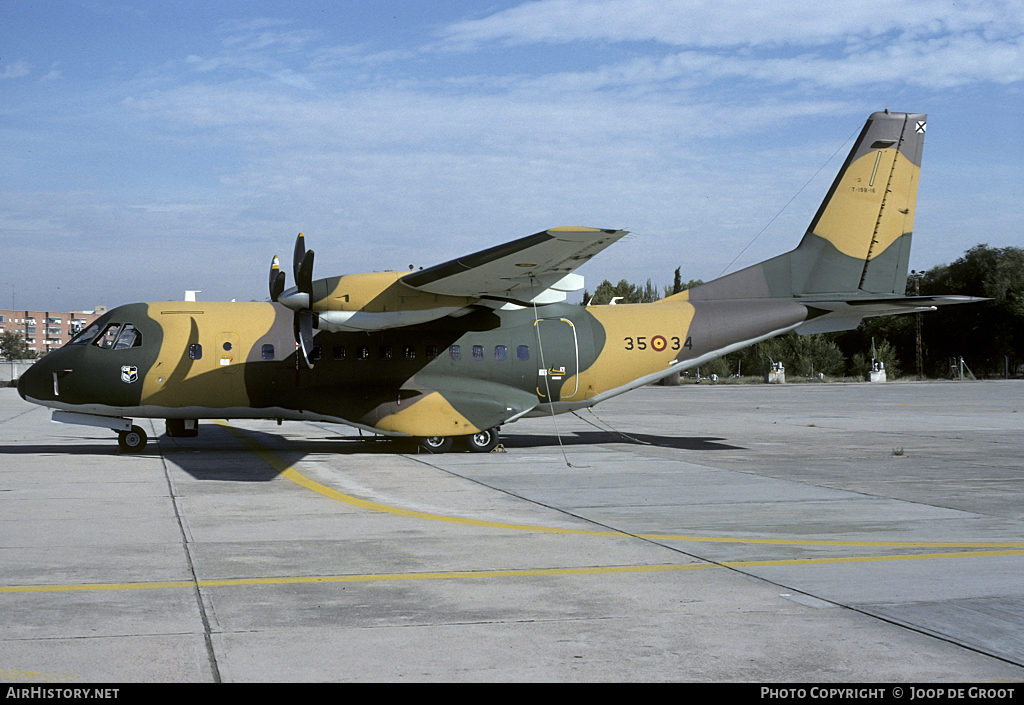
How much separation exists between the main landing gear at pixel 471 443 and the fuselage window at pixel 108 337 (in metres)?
6.53

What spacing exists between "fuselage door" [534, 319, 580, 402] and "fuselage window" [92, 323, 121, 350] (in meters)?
8.58

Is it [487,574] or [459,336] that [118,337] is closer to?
[459,336]

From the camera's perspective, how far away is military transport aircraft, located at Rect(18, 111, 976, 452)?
1684cm

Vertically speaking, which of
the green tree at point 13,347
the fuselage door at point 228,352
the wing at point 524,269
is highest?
the green tree at point 13,347

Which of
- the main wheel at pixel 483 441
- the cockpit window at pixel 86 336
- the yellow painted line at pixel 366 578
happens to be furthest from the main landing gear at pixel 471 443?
the yellow painted line at pixel 366 578

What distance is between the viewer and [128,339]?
A: 1784 centimetres

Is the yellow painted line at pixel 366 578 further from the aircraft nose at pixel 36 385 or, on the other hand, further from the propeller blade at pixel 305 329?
the aircraft nose at pixel 36 385

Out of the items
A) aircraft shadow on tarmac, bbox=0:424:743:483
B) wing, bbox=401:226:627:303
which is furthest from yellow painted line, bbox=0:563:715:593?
aircraft shadow on tarmac, bbox=0:424:743:483

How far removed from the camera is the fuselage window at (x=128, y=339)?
17.8 meters

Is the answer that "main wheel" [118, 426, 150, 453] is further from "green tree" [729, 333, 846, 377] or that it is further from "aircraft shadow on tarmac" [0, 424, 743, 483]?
"green tree" [729, 333, 846, 377]

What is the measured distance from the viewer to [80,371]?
17547 millimetres

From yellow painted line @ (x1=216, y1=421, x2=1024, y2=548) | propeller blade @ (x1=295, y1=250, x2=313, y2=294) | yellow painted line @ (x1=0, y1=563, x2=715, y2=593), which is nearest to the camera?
yellow painted line @ (x1=0, y1=563, x2=715, y2=593)
